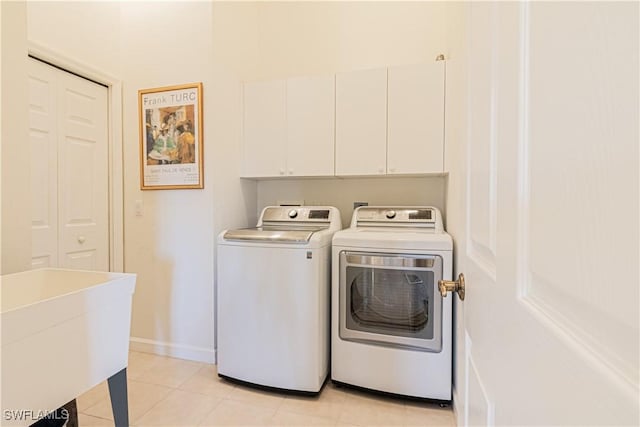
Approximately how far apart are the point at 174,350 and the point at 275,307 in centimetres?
104

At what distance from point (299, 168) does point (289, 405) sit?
1.58m

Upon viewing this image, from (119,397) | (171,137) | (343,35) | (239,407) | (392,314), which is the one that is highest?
(343,35)

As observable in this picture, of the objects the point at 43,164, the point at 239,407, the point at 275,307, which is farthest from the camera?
the point at 43,164

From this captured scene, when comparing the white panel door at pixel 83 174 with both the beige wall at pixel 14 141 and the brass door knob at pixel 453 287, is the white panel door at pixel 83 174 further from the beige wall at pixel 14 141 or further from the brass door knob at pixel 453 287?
the brass door knob at pixel 453 287

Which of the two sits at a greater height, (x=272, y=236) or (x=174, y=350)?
(x=272, y=236)

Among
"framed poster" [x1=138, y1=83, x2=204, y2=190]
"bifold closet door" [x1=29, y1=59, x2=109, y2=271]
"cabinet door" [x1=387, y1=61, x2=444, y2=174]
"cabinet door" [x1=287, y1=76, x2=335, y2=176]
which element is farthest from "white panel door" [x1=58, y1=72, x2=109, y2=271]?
"cabinet door" [x1=387, y1=61, x2=444, y2=174]

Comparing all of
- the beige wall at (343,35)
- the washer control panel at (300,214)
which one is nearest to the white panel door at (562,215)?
the washer control panel at (300,214)

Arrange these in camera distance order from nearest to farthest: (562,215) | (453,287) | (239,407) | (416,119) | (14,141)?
(562,215), (453,287), (14,141), (239,407), (416,119)

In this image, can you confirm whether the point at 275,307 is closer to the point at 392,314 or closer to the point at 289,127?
the point at 392,314

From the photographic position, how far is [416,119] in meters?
2.19

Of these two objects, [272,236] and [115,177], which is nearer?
[272,236]

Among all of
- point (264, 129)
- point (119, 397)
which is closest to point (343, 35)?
point (264, 129)

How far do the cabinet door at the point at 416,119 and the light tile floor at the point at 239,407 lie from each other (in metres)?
1.49

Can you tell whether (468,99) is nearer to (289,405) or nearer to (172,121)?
(289,405)
